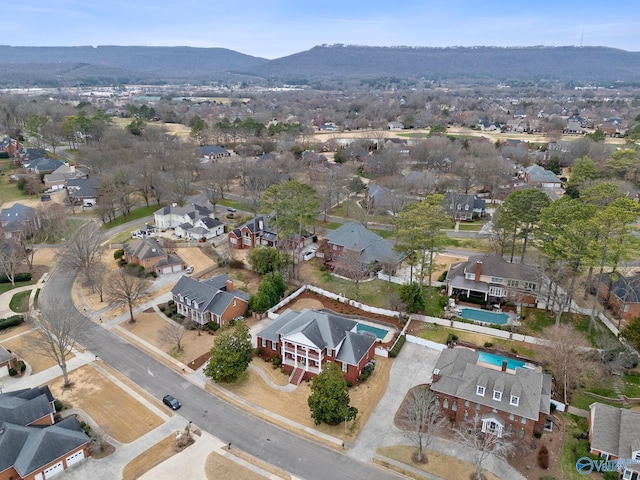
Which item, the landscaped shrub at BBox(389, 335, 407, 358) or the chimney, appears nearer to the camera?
the landscaped shrub at BBox(389, 335, 407, 358)

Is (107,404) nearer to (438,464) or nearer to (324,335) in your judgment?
(324,335)

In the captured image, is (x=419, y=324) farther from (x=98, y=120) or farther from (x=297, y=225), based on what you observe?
(x=98, y=120)

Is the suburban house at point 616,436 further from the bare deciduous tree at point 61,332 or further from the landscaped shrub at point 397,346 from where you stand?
the bare deciduous tree at point 61,332

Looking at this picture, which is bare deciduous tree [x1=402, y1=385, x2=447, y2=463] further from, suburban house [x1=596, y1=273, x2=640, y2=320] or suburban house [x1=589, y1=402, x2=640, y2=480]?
suburban house [x1=596, y1=273, x2=640, y2=320]

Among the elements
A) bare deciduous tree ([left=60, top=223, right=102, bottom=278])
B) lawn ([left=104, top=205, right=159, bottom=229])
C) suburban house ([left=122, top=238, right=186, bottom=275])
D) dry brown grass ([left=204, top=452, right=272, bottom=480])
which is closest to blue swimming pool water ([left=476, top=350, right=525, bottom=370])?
dry brown grass ([left=204, top=452, right=272, bottom=480])

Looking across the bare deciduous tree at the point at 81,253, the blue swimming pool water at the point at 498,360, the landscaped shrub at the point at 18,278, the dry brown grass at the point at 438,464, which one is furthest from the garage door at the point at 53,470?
the landscaped shrub at the point at 18,278

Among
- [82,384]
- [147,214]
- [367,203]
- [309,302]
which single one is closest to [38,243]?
[147,214]
